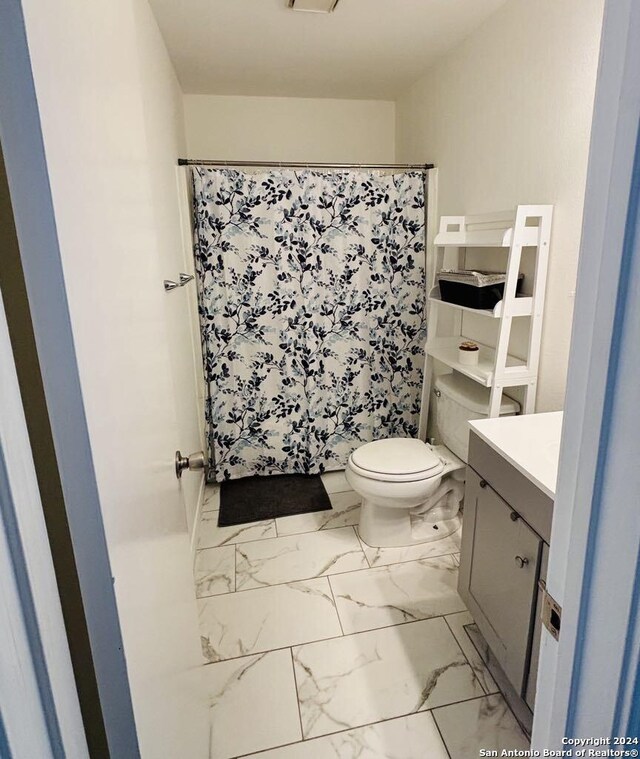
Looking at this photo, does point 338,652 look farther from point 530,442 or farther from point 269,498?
point 269,498

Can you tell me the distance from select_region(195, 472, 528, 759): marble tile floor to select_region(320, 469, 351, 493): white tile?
1.44ft

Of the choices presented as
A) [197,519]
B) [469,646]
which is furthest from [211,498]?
[469,646]

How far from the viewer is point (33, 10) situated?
44 cm

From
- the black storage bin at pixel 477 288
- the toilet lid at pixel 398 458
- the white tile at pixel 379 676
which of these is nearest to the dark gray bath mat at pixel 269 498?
the toilet lid at pixel 398 458

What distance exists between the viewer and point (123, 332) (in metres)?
0.72

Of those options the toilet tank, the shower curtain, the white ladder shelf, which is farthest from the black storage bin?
the shower curtain

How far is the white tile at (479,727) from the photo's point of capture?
1.36 meters

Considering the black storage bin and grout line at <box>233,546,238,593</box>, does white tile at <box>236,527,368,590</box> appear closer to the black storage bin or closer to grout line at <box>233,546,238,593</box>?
grout line at <box>233,546,238,593</box>

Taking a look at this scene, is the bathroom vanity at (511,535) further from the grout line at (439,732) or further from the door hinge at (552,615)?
the door hinge at (552,615)

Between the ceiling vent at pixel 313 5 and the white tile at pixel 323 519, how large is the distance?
2.28 meters

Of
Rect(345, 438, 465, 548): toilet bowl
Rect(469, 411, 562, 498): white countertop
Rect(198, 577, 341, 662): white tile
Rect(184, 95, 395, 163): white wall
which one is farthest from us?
Rect(184, 95, 395, 163): white wall

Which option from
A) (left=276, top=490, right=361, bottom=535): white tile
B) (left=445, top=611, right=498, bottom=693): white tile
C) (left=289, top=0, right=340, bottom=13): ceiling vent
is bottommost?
(left=445, top=611, right=498, bottom=693): white tile

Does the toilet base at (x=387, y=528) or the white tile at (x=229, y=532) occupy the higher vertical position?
the toilet base at (x=387, y=528)

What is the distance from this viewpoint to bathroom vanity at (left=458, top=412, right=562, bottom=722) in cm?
128
